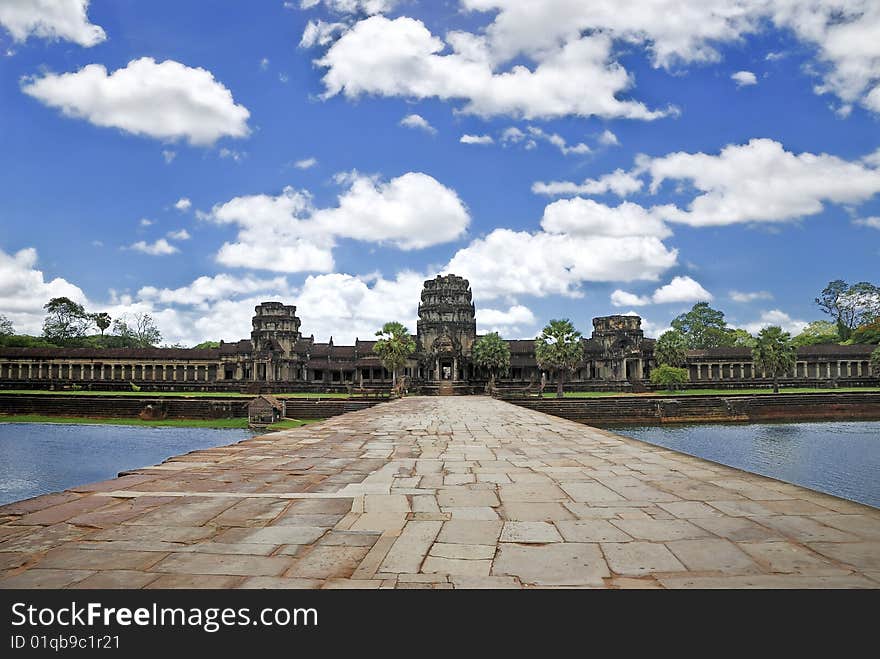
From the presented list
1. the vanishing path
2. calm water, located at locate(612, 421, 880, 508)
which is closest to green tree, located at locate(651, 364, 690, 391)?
calm water, located at locate(612, 421, 880, 508)

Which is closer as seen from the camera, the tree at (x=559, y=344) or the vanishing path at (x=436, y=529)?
the vanishing path at (x=436, y=529)

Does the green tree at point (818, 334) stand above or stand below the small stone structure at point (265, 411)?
above

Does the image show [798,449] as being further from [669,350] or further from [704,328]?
[704,328]

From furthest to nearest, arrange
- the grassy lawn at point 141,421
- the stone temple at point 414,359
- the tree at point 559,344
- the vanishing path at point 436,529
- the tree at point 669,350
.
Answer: the stone temple at point 414,359 → the tree at point 669,350 → the tree at point 559,344 → the grassy lawn at point 141,421 → the vanishing path at point 436,529

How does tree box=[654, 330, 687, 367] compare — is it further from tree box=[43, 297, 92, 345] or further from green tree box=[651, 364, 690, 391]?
tree box=[43, 297, 92, 345]

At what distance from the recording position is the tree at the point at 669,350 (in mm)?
56656

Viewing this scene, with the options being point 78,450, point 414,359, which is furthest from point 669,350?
point 78,450

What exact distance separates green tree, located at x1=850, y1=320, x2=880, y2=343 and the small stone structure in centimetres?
7032

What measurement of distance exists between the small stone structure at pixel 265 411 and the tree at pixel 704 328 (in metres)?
69.0

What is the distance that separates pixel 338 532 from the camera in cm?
453

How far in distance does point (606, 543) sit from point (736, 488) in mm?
2696

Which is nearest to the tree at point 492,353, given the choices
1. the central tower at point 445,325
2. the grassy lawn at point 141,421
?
the central tower at point 445,325

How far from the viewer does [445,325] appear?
5972cm

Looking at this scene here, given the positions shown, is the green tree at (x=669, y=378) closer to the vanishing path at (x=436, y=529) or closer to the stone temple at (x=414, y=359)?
the stone temple at (x=414, y=359)
